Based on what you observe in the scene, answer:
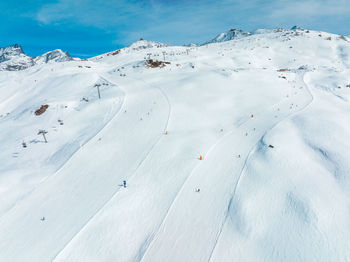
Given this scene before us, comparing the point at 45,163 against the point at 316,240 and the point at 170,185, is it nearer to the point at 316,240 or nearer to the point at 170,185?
the point at 170,185

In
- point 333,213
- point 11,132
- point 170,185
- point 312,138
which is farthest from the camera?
point 11,132

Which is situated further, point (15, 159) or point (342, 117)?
point (342, 117)

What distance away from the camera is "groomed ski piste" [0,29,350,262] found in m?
10.3

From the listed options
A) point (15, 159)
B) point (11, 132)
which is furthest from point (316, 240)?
point (11, 132)

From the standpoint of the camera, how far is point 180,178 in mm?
14414

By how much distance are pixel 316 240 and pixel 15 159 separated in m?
26.5

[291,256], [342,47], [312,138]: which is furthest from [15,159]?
[342,47]

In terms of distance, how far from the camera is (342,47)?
7456 centimetres

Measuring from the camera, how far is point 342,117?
70.5 ft

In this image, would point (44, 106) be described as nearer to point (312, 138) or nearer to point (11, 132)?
point (11, 132)

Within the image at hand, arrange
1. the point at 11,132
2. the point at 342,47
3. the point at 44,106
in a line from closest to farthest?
the point at 11,132 < the point at 44,106 < the point at 342,47

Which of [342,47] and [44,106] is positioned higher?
[342,47]

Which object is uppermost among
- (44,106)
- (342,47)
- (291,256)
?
(342,47)

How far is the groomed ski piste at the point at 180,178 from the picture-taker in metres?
10.3
